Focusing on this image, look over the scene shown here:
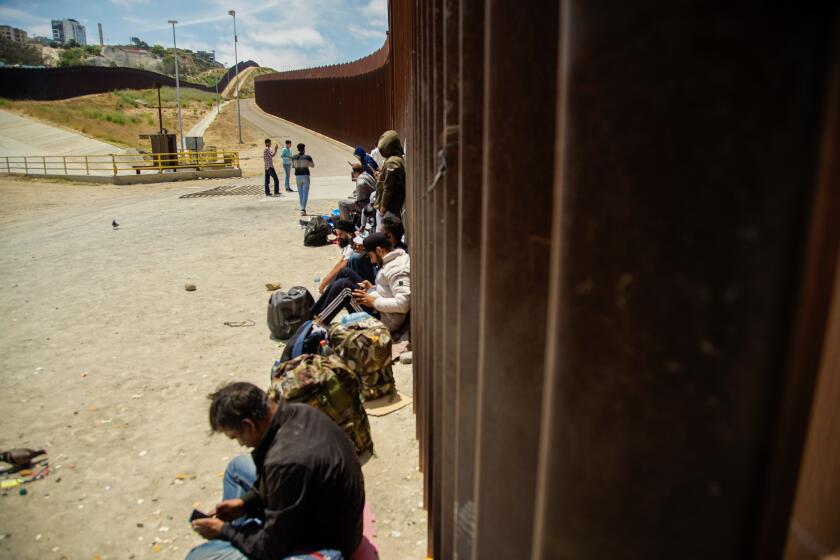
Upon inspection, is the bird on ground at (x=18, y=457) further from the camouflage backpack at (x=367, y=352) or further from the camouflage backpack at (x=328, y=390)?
the camouflage backpack at (x=367, y=352)

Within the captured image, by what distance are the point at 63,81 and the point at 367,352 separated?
69377 mm

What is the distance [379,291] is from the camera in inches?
208

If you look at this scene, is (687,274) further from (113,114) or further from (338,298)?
(113,114)

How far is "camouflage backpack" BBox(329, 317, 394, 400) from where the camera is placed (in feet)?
13.9

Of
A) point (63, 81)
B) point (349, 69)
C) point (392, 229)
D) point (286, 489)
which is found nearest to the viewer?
point (286, 489)

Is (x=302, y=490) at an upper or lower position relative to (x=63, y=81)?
lower

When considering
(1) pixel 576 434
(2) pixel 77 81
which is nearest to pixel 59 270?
(1) pixel 576 434

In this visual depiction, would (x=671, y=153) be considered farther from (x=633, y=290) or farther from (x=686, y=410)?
(x=686, y=410)

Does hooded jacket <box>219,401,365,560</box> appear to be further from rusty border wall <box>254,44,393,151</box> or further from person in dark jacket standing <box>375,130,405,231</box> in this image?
rusty border wall <box>254,44,393,151</box>

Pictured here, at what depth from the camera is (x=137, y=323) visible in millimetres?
6605

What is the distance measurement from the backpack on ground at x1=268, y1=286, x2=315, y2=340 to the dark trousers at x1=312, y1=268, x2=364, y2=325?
4.4 inches

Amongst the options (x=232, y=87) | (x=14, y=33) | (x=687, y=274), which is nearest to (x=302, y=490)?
(x=687, y=274)

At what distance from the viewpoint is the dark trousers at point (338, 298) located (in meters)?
5.38

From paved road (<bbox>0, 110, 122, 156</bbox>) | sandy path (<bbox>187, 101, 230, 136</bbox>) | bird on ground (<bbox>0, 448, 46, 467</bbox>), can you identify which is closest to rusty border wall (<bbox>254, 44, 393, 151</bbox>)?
sandy path (<bbox>187, 101, 230, 136</bbox>)
